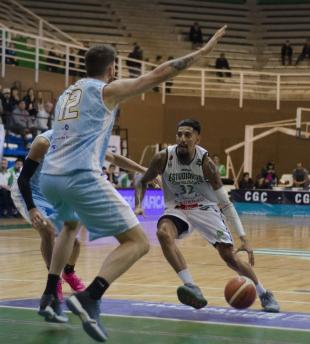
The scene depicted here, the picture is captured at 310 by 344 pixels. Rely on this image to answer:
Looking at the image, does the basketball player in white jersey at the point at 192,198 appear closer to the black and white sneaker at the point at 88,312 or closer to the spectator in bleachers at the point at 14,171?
the black and white sneaker at the point at 88,312

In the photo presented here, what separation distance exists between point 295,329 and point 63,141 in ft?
7.73

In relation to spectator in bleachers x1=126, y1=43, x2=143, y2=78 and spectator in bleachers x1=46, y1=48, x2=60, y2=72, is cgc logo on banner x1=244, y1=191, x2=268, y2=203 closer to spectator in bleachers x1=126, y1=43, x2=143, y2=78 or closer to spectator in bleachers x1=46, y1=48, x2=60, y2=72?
spectator in bleachers x1=126, y1=43, x2=143, y2=78

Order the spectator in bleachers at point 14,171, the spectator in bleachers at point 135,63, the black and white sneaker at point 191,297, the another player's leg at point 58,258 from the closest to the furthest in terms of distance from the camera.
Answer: the another player's leg at point 58,258, the black and white sneaker at point 191,297, the spectator in bleachers at point 14,171, the spectator in bleachers at point 135,63

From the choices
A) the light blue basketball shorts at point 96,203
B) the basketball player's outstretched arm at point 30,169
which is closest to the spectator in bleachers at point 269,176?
the basketball player's outstretched arm at point 30,169

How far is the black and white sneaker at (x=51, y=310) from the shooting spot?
20.5ft

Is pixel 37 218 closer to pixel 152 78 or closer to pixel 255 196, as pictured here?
pixel 152 78

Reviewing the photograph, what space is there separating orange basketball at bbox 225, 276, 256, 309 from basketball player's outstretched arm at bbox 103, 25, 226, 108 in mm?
2304

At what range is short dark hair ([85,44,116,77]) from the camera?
228 inches

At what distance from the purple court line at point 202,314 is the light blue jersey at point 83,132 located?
1.77 metres

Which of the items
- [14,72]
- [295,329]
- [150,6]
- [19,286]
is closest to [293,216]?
[14,72]

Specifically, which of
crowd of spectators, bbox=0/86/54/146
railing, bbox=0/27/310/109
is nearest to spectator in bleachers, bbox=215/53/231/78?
railing, bbox=0/27/310/109

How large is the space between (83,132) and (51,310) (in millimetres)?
1441

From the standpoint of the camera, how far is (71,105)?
592 cm

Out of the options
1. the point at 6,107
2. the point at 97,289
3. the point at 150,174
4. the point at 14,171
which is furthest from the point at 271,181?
the point at 97,289
